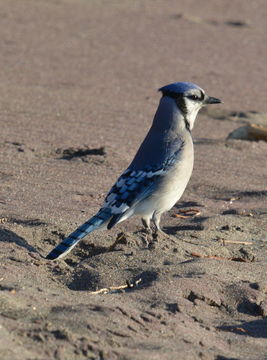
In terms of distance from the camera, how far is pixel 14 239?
566 cm

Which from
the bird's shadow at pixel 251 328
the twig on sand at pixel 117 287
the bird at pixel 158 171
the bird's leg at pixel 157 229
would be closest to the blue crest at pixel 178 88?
the bird at pixel 158 171

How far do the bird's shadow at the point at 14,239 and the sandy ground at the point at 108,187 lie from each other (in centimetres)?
1

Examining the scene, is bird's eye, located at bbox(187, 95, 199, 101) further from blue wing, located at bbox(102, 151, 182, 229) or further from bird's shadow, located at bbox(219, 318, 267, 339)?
bird's shadow, located at bbox(219, 318, 267, 339)

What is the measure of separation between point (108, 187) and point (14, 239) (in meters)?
1.79

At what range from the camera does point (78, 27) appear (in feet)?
47.4

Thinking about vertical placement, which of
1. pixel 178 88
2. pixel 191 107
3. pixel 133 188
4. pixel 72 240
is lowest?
pixel 72 240

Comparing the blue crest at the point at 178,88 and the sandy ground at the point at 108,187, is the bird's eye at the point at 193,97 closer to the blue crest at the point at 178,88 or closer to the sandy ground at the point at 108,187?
the blue crest at the point at 178,88

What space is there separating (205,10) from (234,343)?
13311 millimetres

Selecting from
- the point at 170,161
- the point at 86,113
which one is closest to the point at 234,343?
the point at 170,161

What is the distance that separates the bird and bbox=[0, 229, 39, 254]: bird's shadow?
27cm

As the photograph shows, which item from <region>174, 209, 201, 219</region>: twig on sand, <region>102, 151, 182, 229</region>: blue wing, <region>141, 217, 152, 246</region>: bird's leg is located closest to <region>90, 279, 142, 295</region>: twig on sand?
<region>102, 151, 182, 229</region>: blue wing

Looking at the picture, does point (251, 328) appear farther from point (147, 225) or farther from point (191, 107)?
point (191, 107)

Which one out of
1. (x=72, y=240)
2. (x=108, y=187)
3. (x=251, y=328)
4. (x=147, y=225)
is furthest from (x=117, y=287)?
(x=108, y=187)

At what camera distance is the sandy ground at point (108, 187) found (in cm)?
437
